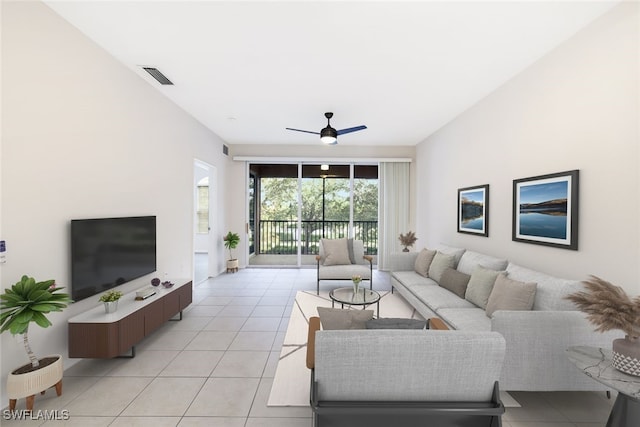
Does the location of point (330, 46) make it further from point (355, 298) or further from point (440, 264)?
point (440, 264)

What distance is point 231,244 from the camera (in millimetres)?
6023

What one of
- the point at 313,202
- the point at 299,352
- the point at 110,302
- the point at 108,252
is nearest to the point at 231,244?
the point at 313,202

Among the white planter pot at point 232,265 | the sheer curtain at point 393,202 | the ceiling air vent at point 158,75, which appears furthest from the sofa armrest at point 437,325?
the white planter pot at point 232,265

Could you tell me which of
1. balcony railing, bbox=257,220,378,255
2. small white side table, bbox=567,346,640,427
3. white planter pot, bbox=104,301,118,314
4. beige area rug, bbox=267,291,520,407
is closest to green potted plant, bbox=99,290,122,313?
white planter pot, bbox=104,301,118,314

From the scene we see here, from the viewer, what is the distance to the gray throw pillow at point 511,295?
2.27 m

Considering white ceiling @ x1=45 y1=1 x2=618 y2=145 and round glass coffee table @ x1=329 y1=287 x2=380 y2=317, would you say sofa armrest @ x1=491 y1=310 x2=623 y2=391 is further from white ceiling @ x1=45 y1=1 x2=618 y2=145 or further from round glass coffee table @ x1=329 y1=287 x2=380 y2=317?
white ceiling @ x1=45 y1=1 x2=618 y2=145

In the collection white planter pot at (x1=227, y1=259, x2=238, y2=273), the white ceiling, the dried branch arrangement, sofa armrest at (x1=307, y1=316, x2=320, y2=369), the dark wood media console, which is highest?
the white ceiling

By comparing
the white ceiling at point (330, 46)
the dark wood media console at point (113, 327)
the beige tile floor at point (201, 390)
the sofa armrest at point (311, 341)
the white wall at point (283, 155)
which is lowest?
the beige tile floor at point (201, 390)

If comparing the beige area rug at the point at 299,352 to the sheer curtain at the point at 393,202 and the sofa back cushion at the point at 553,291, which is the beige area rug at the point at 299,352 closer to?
the sofa back cushion at the point at 553,291

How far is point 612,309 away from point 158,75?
4.34 m

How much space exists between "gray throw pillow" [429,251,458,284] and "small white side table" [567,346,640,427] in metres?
1.97

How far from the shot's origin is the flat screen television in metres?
2.41

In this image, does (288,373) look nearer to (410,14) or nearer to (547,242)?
(547,242)

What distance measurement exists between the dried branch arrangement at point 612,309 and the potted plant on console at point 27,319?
3274 mm
